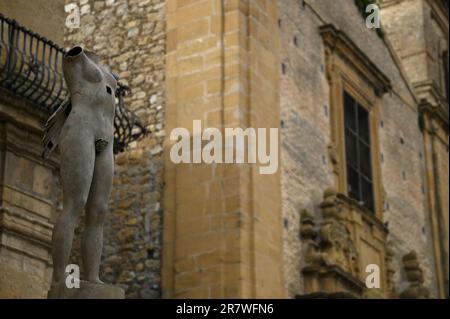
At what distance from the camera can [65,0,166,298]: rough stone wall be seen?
14016mm

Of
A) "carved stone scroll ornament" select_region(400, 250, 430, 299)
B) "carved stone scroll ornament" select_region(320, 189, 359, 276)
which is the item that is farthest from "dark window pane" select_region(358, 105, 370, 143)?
"carved stone scroll ornament" select_region(320, 189, 359, 276)

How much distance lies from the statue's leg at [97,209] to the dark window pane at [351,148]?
932cm

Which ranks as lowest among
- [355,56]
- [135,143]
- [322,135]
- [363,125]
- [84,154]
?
[84,154]

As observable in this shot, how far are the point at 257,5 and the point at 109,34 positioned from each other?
2.08m

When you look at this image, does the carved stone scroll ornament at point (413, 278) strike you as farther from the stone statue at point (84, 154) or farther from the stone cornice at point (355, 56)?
the stone statue at point (84, 154)

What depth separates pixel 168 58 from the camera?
14805 mm

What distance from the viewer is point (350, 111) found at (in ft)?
57.9

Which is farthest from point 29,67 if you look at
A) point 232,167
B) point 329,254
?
point 329,254

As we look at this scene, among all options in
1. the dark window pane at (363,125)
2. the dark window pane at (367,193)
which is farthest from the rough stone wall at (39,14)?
the dark window pane at (363,125)

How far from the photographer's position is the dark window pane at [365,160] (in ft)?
57.8

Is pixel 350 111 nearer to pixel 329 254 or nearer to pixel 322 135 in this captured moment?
pixel 322 135

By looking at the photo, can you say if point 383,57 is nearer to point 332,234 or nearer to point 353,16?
point 353,16

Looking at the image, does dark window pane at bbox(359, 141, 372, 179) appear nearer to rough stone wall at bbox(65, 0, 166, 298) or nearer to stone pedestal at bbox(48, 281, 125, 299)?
rough stone wall at bbox(65, 0, 166, 298)

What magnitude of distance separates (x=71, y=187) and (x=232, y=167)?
5.88 m
